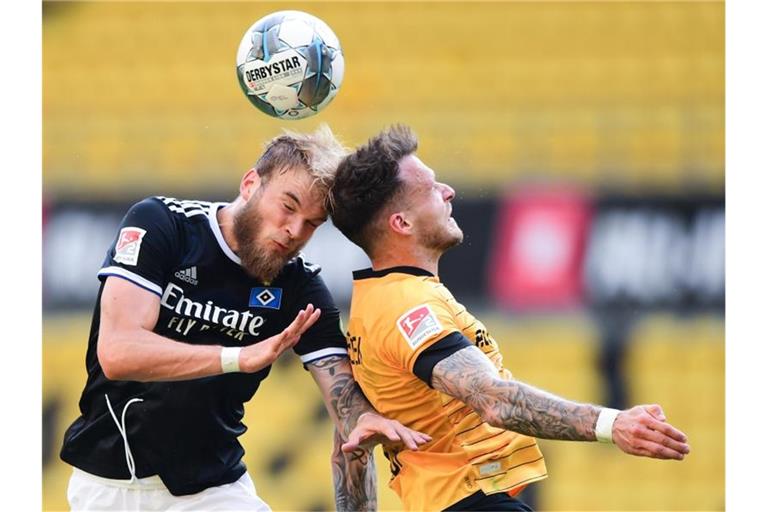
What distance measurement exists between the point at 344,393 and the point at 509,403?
3.25 ft

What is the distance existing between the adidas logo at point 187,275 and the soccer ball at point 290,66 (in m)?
0.87

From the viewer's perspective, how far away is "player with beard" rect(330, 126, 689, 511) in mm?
4484

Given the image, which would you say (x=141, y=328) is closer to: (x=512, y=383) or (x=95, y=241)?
(x=512, y=383)

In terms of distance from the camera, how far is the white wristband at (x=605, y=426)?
429 cm

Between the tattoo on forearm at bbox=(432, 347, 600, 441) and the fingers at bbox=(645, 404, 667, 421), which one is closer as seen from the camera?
the fingers at bbox=(645, 404, 667, 421)

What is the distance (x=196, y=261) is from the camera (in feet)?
17.3

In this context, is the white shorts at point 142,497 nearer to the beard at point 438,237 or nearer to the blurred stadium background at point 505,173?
the beard at point 438,237

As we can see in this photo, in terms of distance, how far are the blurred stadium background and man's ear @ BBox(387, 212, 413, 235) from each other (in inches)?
187

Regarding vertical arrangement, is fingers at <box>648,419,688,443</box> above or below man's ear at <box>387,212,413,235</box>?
below

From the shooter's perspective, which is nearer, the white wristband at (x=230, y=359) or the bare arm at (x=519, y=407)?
the bare arm at (x=519, y=407)

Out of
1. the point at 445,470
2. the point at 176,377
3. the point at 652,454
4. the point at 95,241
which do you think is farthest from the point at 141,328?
the point at 95,241

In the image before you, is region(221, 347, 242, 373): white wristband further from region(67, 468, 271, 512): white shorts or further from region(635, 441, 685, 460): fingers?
region(635, 441, 685, 460): fingers

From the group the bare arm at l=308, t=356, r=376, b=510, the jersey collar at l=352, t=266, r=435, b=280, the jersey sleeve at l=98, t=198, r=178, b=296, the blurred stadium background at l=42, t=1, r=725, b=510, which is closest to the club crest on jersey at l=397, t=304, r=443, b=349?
the jersey collar at l=352, t=266, r=435, b=280

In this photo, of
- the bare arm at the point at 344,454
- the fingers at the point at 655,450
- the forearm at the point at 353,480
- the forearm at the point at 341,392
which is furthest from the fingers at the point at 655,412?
the forearm at the point at 353,480
